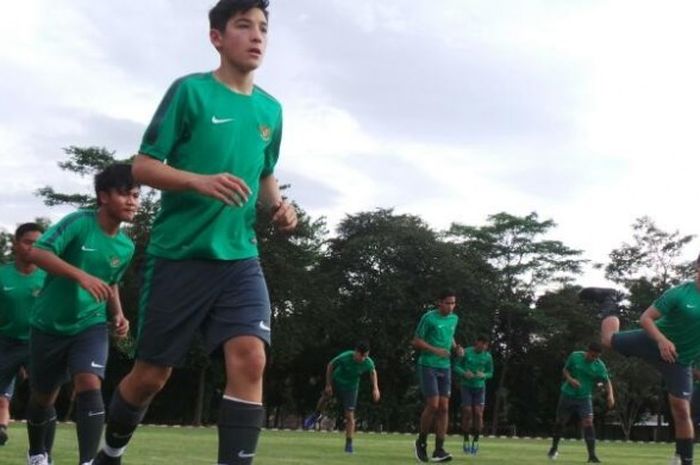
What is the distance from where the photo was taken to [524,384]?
62.9 meters

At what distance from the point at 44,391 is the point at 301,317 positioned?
142 ft

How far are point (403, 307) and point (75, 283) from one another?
155ft

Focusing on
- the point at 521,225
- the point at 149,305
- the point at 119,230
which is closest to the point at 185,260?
the point at 149,305

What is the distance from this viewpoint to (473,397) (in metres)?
21.3

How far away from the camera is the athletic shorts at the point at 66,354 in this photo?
695 cm

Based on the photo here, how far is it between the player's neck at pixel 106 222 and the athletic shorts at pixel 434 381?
8553mm

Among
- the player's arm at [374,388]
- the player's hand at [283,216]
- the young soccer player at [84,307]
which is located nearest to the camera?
the player's hand at [283,216]

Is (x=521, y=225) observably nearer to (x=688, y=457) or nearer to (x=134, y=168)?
(x=688, y=457)

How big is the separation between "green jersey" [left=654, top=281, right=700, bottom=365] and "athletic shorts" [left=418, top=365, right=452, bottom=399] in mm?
4943

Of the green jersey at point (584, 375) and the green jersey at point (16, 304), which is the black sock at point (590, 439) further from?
the green jersey at point (16, 304)

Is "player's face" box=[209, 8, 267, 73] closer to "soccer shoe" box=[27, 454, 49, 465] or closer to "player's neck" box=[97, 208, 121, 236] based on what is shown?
"player's neck" box=[97, 208, 121, 236]

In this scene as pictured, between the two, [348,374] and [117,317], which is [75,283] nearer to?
[117,317]

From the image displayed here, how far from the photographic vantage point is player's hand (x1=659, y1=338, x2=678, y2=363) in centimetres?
991

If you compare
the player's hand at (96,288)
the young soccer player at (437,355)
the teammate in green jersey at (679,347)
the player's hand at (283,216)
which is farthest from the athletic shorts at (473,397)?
the player's hand at (283,216)
